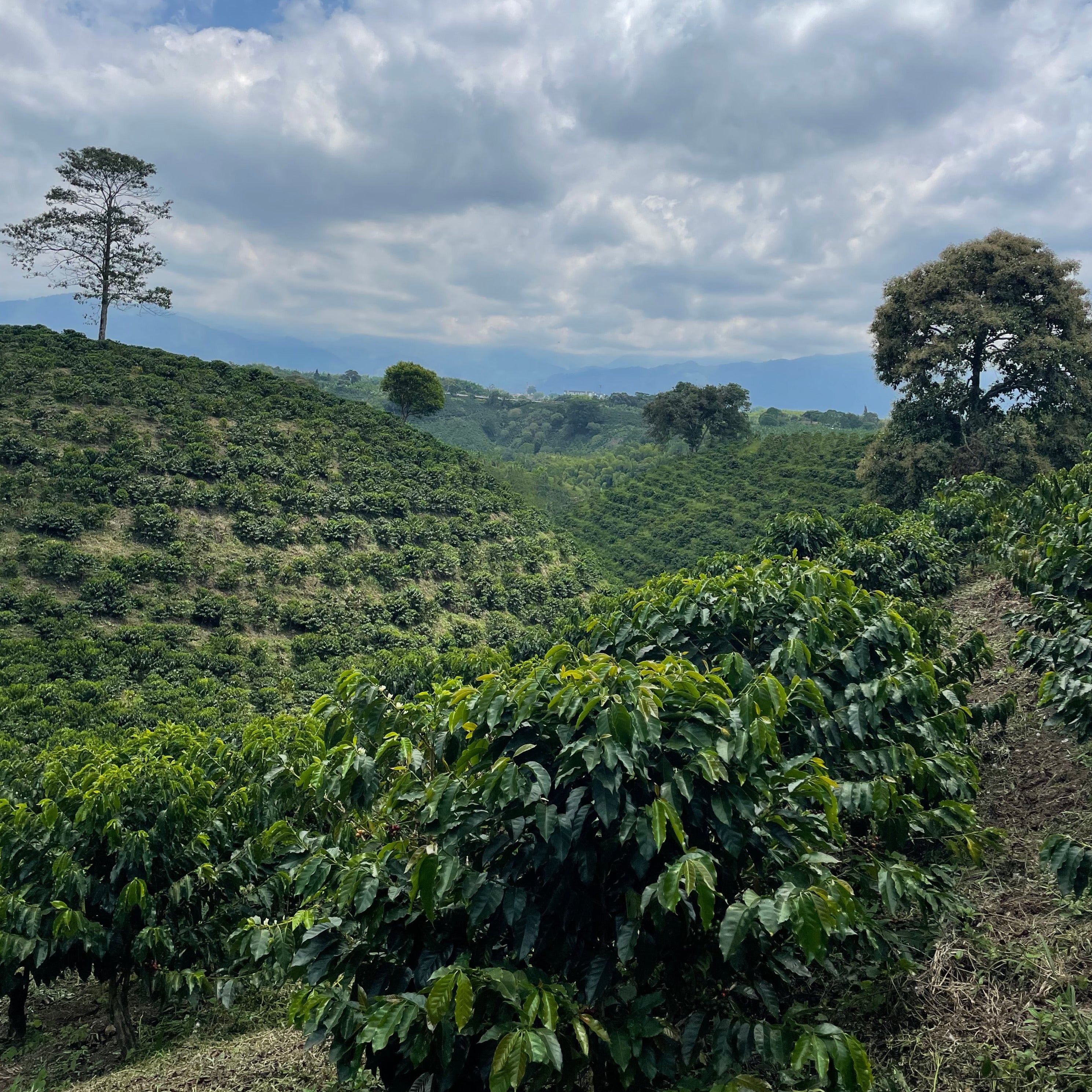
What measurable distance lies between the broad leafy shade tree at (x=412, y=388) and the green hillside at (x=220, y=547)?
11418 mm

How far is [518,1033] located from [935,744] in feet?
11.8

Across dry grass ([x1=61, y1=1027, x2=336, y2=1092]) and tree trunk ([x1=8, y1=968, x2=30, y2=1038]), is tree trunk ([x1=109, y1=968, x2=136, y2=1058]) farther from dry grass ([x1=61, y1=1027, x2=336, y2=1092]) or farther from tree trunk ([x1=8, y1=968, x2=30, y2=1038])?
tree trunk ([x1=8, y1=968, x2=30, y2=1038])

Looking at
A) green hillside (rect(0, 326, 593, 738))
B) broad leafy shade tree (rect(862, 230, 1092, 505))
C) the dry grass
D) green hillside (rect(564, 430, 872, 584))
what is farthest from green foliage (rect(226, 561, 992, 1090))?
green hillside (rect(564, 430, 872, 584))

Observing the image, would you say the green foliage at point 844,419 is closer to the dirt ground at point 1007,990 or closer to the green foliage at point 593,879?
the dirt ground at point 1007,990

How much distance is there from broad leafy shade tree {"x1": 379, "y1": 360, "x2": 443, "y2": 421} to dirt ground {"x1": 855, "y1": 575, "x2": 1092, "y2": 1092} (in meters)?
42.5

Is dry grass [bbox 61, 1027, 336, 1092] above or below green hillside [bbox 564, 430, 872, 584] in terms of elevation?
below

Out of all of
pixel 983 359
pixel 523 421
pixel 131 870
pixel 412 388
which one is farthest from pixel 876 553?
pixel 523 421

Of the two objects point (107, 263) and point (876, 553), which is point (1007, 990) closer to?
point (876, 553)

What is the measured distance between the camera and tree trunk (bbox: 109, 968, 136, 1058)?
584 cm

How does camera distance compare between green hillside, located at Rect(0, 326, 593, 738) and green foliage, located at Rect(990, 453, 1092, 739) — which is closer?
green foliage, located at Rect(990, 453, 1092, 739)

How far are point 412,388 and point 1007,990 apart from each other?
45.5 meters

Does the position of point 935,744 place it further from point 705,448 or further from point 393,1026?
point 705,448

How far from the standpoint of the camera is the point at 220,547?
22484 mm

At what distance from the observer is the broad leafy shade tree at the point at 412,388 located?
45.8m
